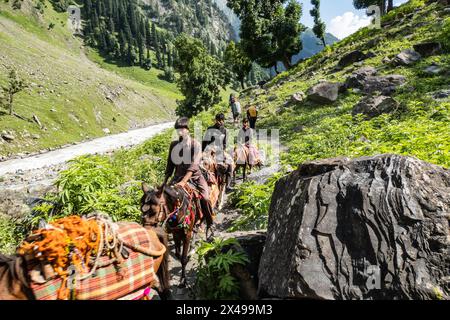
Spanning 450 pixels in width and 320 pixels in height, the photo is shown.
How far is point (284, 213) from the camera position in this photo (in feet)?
16.1

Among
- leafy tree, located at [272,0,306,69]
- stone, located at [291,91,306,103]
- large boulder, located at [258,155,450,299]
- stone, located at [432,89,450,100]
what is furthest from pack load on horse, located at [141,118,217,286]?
leafy tree, located at [272,0,306,69]

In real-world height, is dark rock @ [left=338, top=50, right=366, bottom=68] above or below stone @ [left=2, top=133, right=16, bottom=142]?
above

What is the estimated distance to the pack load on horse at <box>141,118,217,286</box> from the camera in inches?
219

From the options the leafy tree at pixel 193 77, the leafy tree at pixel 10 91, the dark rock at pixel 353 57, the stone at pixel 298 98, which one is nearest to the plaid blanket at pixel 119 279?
the stone at pixel 298 98

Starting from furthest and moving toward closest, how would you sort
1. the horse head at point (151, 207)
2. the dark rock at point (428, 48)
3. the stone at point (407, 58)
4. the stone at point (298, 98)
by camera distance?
the stone at point (298, 98), the stone at point (407, 58), the dark rock at point (428, 48), the horse head at point (151, 207)

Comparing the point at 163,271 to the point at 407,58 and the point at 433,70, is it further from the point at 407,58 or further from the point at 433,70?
the point at 407,58

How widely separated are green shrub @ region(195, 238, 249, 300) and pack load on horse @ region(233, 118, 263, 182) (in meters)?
8.02

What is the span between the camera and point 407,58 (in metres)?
20.4

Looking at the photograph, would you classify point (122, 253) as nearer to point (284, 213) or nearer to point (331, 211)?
point (284, 213)

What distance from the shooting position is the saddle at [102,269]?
330 centimetres

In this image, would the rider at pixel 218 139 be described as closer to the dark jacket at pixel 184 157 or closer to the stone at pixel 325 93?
the dark jacket at pixel 184 157

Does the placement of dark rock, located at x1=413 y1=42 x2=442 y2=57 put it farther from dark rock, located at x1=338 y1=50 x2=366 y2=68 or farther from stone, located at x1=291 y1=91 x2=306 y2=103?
stone, located at x1=291 y1=91 x2=306 y2=103

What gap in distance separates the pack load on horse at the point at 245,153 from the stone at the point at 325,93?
872 centimetres

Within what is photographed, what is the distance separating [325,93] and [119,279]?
2018 centimetres
